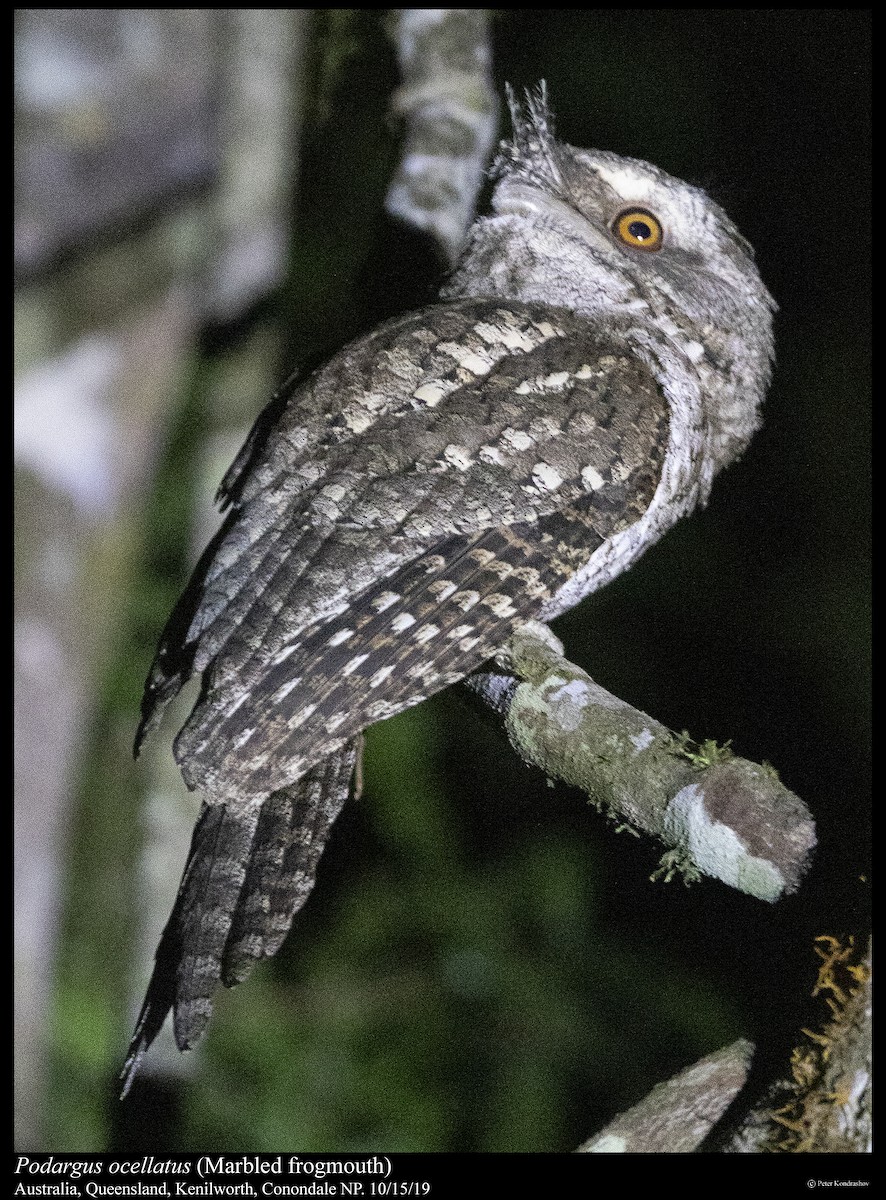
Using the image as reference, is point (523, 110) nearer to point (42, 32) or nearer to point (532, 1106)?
point (42, 32)

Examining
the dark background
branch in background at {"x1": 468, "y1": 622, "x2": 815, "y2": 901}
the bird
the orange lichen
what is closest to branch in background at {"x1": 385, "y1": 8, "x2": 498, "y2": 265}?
the dark background

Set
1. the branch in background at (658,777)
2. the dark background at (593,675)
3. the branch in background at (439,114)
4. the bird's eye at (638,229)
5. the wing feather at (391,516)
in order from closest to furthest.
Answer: the branch in background at (658,777) < the wing feather at (391,516) < the bird's eye at (638,229) < the branch in background at (439,114) < the dark background at (593,675)

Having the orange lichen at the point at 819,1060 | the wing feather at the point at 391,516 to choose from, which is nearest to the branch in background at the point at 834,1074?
the orange lichen at the point at 819,1060

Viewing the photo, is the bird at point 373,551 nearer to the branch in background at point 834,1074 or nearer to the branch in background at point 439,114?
the branch in background at point 439,114

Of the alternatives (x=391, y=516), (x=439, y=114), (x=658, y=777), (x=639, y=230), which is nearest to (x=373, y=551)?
(x=391, y=516)

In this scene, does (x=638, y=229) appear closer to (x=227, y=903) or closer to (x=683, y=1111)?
(x=227, y=903)
